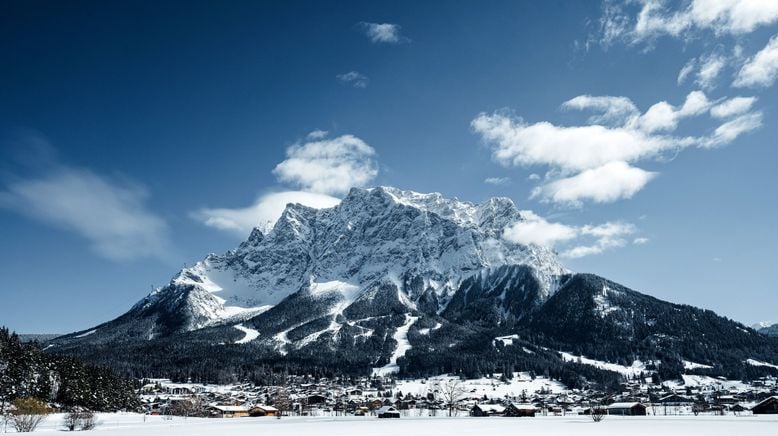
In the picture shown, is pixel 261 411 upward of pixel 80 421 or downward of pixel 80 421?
downward

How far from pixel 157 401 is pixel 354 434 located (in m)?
152

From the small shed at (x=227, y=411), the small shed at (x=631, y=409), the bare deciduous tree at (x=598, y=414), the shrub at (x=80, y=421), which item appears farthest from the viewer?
the small shed at (x=227, y=411)

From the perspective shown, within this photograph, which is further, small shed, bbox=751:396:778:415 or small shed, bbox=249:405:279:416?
small shed, bbox=249:405:279:416

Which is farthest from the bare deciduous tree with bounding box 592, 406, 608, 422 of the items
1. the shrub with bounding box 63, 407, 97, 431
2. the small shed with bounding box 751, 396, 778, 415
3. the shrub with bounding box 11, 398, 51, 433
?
the shrub with bounding box 11, 398, 51, 433

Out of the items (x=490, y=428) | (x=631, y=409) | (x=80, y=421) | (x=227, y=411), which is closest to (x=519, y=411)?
(x=631, y=409)

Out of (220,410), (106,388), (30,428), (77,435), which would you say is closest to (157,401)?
(220,410)

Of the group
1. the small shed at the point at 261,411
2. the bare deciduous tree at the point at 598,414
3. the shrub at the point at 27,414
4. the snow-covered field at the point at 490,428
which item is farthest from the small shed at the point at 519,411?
the shrub at the point at 27,414

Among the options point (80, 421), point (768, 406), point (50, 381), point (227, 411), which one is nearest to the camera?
point (80, 421)

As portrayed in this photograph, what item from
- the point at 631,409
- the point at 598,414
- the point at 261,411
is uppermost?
the point at 598,414

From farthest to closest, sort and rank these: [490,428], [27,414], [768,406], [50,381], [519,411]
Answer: [519,411] < [50,381] < [768,406] < [27,414] < [490,428]

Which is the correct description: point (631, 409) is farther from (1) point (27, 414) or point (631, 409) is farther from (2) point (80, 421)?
(1) point (27, 414)

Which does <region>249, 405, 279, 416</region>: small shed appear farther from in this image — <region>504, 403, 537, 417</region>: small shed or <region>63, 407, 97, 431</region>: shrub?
<region>63, 407, 97, 431</region>: shrub

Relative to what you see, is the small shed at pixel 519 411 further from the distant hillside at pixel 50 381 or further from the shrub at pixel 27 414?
the shrub at pixel 27 414

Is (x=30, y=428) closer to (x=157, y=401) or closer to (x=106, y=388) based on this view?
(x=106, y=388)
